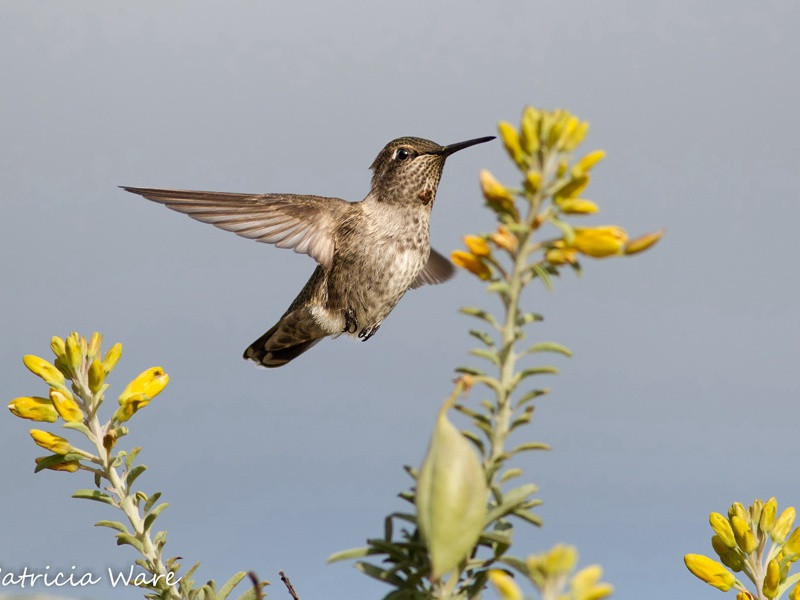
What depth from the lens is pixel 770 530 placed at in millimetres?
3738

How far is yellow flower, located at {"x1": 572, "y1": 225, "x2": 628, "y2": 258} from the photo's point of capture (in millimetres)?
Answer: 2100

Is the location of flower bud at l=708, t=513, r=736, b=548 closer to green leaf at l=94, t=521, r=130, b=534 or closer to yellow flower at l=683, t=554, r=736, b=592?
yellow flower at l=683, t=554, r=736, b=592

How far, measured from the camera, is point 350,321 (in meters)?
7.55

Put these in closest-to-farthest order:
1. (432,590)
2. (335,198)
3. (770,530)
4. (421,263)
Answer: (432,590) < (770,530) < (421,263) < (335,198)

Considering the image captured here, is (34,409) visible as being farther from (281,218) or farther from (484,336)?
(281,218)

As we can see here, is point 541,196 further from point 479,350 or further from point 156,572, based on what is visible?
point 156,572

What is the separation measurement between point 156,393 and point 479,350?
2.23 meters

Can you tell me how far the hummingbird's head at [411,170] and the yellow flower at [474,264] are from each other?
5631 millimetres

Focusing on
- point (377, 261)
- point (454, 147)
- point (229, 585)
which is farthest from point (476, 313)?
point (454, 147)

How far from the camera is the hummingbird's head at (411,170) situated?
25.7 ft

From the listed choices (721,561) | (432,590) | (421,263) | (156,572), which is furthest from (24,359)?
(421,263)

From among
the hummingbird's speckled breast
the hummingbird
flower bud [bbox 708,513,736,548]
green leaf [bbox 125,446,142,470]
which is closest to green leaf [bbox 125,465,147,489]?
green leaf [bbox 125,446,142,470]

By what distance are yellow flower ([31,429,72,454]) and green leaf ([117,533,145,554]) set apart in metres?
0.42

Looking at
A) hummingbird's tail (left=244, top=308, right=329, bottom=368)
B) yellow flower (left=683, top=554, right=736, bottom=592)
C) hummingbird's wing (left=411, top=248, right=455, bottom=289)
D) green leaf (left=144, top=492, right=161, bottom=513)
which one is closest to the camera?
green leaf (left=144, top=492, right=161, bottom=513)
